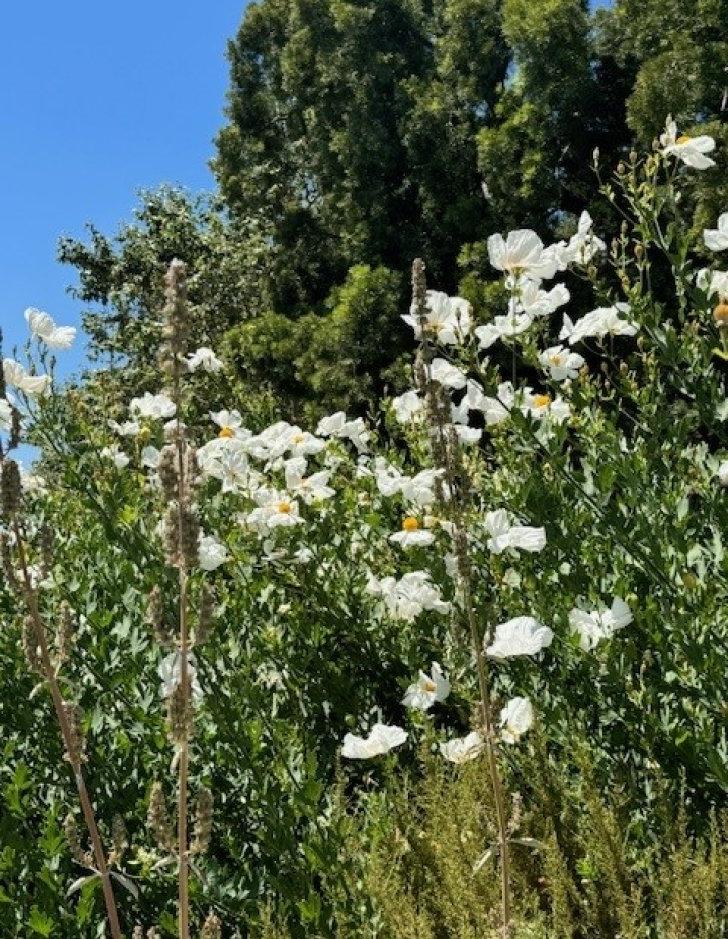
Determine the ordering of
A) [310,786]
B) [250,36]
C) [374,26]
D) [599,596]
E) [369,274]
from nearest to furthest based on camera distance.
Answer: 1. [310,786]
2. [599,596]
3. [369,274]
4. [374,26]
5. [250,36]

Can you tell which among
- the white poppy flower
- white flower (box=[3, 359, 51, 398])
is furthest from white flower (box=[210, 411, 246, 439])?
the white poppy flower

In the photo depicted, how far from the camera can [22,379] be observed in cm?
319

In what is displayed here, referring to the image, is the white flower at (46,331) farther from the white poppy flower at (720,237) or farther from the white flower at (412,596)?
the white poppy flower at (720,237)

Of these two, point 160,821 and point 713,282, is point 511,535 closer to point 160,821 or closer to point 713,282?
point 713,282

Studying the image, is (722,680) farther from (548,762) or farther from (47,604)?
(47,604)

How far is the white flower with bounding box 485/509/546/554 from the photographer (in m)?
2.77

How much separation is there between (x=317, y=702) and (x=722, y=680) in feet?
4.77

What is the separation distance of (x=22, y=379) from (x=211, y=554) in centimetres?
79

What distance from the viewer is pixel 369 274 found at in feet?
51.1

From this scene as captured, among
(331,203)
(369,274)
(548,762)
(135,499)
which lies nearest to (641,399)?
(548,762)

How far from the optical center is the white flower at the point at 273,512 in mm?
3463

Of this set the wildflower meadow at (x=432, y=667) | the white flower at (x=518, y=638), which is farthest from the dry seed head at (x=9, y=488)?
the white flower at (x=518, y=638)

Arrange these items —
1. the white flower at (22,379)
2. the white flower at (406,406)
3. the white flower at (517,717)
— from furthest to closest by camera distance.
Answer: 1. the white flower at (406,406)
2. the white flower at (22,379)
3. the white flower at (517,717)

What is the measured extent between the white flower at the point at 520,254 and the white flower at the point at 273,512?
109cm
